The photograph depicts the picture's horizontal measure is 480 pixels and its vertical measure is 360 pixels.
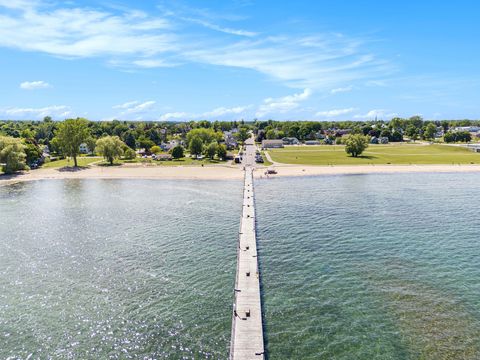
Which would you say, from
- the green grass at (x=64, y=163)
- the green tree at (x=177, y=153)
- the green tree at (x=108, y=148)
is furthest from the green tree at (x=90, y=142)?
the green tree at (x=177, y=153)

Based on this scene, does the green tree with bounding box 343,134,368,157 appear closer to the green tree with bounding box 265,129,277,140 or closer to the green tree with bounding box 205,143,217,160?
the green tree with bounding box 205,143,217,160

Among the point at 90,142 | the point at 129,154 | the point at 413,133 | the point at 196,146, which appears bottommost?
the point at 129,154

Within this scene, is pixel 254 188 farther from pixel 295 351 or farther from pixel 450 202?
pixel 295 351

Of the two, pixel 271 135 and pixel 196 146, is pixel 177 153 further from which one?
pixel 271 135

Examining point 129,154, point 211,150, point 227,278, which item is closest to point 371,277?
point 227,278

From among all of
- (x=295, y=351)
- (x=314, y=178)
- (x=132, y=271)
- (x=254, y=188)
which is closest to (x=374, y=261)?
(x=295, y=351)

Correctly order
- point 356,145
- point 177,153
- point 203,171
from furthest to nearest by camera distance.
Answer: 1. point 356,145
2. point 177,153
3. point 203,171

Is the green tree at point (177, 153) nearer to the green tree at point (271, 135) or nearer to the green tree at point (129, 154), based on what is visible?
the green tree at point (129, 154)
